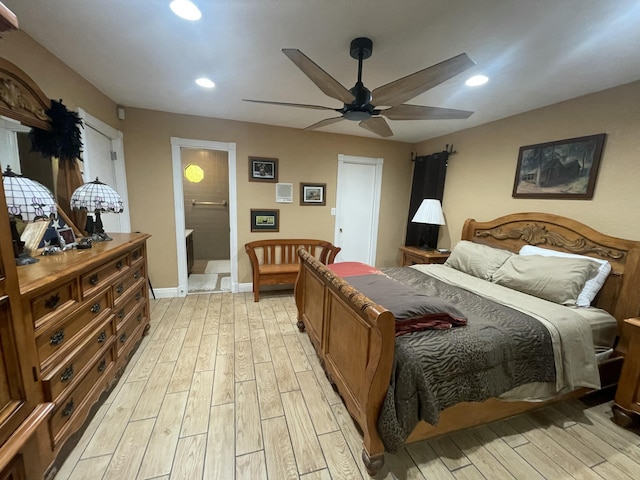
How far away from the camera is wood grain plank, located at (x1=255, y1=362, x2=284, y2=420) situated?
174 cm

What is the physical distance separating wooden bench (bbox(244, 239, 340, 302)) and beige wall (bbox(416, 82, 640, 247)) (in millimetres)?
1903

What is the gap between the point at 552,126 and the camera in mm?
2500

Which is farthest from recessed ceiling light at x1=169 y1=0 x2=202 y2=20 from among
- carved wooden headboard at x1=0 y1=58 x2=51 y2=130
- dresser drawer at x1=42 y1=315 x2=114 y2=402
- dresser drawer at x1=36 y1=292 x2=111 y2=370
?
dresser drawer at x1=42 y1=315 x2=114 y2=402

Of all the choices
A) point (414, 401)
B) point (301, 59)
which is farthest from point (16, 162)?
point (414, 401)

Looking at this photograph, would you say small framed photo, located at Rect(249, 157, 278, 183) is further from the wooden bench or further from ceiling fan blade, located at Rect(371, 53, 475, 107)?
ceiling fan blade, located at Rect(371, 53, 475, 107)

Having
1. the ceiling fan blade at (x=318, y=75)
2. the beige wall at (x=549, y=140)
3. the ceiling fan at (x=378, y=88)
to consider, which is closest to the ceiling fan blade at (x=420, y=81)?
the ceiling fan at (x=378, y=88)

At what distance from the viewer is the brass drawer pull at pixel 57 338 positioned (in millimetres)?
1236

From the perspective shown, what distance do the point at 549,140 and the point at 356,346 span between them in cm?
279

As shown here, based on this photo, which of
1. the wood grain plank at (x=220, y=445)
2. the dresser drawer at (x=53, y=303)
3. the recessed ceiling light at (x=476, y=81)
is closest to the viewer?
the dresser drawer at (x=53, y=303)

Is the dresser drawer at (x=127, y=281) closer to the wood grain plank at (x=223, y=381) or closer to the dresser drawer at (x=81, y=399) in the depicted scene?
the dresser drawer at (x=81, y=399)

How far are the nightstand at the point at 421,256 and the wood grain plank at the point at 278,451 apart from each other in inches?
105

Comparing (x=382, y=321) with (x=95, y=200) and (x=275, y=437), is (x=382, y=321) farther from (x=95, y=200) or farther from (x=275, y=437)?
(x=95, y=200)

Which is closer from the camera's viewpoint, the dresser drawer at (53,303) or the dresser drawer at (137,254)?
the dresser drawer at (53,303)

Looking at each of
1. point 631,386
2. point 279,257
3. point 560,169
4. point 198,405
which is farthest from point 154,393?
point 560,169
